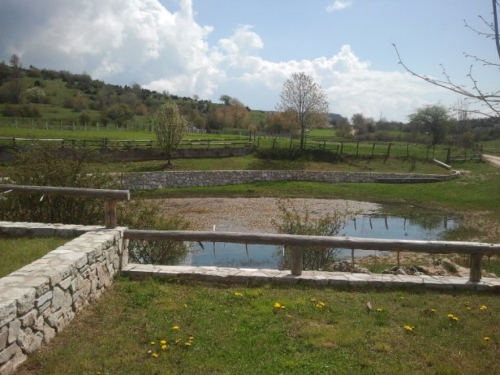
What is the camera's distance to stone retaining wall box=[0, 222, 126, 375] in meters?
4.02

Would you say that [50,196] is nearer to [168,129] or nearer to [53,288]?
[53,288]

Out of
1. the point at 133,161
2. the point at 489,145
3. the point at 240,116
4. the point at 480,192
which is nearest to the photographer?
the point at 480,192

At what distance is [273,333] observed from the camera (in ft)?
16.7

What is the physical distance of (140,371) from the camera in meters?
4.21

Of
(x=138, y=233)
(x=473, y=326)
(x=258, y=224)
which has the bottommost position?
(x=258, y=224)

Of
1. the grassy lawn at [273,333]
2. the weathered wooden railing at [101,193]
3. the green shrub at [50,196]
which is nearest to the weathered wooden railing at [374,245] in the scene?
the grassy lawn at [273,333]

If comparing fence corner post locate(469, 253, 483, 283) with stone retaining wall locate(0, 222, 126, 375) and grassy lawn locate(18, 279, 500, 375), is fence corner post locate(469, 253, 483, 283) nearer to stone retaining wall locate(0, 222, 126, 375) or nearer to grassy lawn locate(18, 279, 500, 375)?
grassy lawn locate(18, 279, 500, 375)

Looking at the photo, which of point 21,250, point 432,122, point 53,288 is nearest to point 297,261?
point 53,288

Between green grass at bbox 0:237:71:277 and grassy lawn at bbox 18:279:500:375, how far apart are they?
4.17 ft

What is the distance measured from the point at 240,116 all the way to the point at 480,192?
157 feet

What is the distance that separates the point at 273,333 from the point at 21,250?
4.28 m

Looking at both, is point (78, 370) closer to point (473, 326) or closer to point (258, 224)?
point (473, 326)

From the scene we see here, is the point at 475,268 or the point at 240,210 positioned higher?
the point at 475,268

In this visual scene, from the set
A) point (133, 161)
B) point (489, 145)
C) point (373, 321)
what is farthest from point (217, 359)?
point (489, 145)
